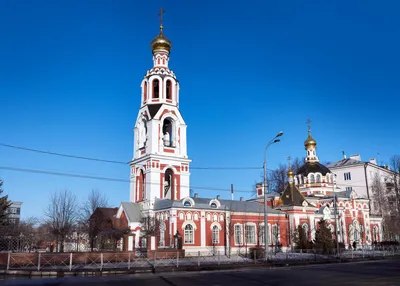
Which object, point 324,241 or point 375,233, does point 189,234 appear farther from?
point 375,233

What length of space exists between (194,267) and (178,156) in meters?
23.1

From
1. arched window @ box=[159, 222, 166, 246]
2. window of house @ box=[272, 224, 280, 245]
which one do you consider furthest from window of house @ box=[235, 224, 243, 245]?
arched window @ box=[159, 222, 166, 246]

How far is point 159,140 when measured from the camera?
1781 inches

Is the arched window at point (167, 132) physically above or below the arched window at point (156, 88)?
below

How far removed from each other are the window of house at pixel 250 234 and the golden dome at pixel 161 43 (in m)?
24.5

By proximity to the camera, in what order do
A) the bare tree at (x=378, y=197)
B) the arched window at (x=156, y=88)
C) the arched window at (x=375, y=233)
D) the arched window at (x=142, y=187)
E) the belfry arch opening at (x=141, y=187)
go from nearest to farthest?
the arched window at (x=142, y=187), the belfry arch opening at (x=141, y=187), the arched window at (x=156, y=88), the arched window at (x=375, y=233), the bare tree at (x=378, y=197)

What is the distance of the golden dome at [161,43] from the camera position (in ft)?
164

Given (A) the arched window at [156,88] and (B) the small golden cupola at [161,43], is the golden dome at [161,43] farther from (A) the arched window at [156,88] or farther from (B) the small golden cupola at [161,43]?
(A) the arched window at [156,88]

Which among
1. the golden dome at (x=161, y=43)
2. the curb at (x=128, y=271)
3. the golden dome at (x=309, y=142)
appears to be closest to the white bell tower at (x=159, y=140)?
the golden dome at (x=161, y=43)

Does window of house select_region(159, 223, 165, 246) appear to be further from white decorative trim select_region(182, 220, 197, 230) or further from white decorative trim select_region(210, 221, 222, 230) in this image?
white decorative trim select_region(210, 221, 222, 230)

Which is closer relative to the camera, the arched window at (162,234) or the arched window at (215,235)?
the arched window at (162,234)

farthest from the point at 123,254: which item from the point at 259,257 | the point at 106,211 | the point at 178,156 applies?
the point at 106,211

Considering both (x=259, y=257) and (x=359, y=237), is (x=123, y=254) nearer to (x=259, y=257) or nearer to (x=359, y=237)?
(x=259, y=257)

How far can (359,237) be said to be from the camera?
59.8 metres
